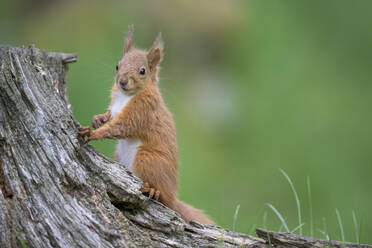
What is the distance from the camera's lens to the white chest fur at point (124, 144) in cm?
344

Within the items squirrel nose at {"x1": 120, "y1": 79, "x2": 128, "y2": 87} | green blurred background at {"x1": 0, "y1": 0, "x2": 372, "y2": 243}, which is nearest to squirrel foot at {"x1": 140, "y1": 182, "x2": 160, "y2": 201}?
squirrel nose at {"x1": 120, "y1": 79, "x2": 128, "y2": 87}

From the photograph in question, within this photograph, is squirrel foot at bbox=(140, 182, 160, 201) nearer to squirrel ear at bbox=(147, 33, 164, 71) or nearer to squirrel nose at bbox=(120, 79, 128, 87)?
squirrel nose at bbox=(120, 79, 128, 87)

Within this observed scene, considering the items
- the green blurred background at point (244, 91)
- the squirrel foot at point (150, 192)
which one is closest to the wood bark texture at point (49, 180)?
the squirrel foot at point (150, 192)

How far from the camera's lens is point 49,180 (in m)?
2.63

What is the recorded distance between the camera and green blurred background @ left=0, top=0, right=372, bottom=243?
6.68 metres

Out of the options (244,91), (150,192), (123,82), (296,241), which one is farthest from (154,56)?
(244,91)

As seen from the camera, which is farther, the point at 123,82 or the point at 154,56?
the point at 154,56

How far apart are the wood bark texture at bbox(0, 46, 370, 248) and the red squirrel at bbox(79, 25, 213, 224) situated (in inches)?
10.1

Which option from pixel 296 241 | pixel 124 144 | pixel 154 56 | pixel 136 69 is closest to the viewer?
pixel 296 241

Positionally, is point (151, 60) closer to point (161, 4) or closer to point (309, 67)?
point (161, 4)

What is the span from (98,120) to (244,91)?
4674 millimetres

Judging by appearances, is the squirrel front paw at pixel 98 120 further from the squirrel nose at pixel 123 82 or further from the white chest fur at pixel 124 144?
the squirrel nose at pixel 123 82

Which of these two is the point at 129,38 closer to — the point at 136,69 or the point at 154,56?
the point at 154,56

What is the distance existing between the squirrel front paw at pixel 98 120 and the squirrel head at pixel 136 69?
0.23 metres
